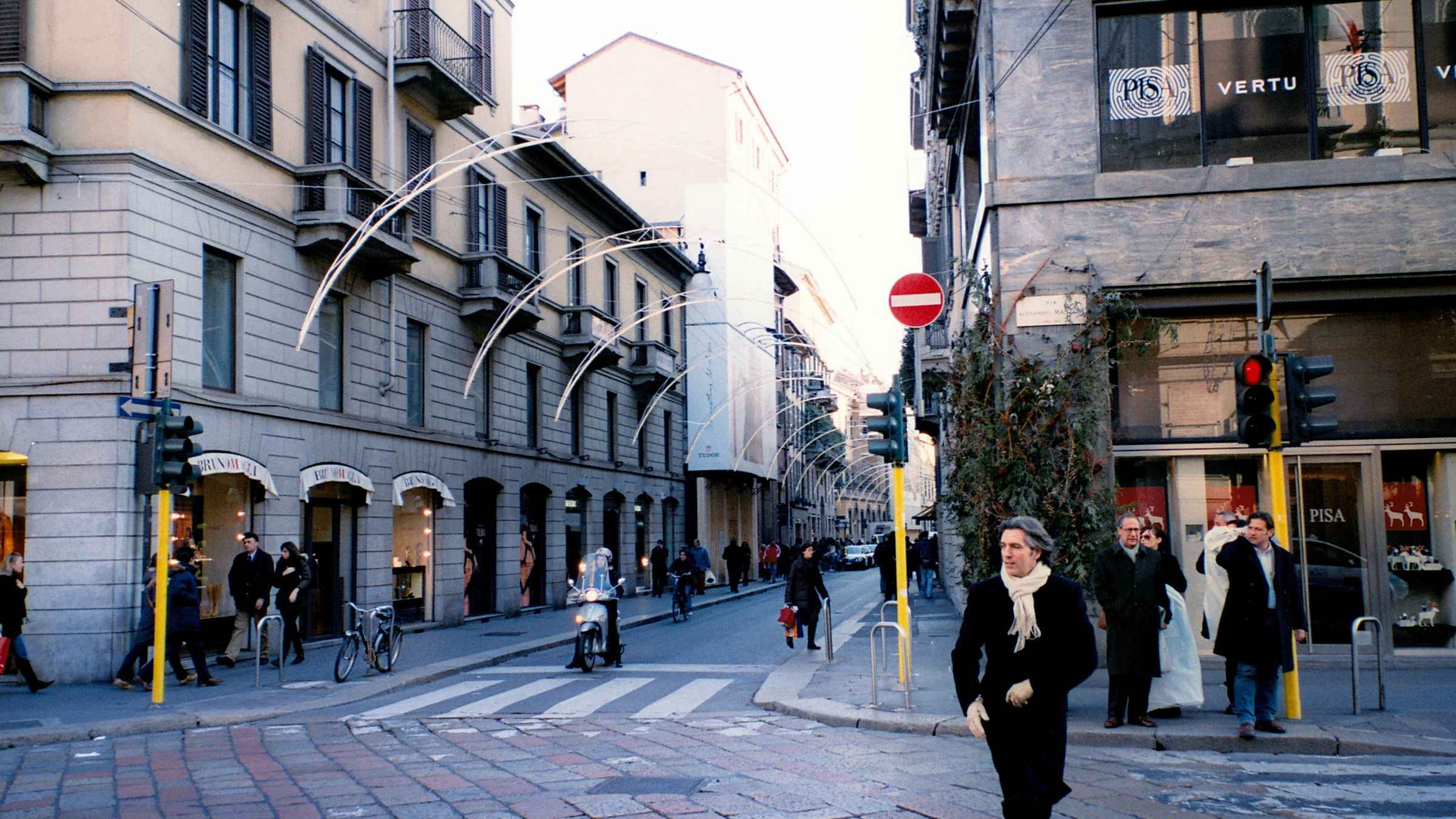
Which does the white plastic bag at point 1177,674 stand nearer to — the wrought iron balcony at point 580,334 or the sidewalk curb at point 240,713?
the sidewalk curb at point 240,713

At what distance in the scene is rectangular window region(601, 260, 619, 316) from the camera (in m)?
35.4

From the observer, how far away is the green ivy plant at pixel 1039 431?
40.3 feet

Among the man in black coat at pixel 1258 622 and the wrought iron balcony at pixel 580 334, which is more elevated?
the wrought iron balcony at pixel 580 334

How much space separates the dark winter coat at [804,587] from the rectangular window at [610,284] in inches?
720

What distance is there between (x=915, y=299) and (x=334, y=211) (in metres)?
Answer: 10.6

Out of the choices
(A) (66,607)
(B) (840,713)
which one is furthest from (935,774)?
(A) (66,607)

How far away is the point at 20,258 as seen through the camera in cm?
1560

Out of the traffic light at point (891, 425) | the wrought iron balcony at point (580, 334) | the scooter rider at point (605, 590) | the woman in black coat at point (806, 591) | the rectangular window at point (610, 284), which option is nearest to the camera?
the traffic light at point (891, 425)

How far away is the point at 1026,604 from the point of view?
518 cm

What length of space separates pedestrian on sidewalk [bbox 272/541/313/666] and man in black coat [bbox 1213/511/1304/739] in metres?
12.0

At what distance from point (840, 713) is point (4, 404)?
11.2 metres

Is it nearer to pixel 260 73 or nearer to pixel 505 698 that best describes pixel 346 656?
pixel 505 698

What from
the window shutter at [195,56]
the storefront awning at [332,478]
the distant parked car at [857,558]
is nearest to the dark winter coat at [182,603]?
the storefront awning at [332,478]

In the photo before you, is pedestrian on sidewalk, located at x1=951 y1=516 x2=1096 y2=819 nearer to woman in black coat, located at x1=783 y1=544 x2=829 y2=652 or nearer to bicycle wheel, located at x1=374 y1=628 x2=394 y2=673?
bicycle wheel, located at x1=374 y1=628 x2=394 y2=673
